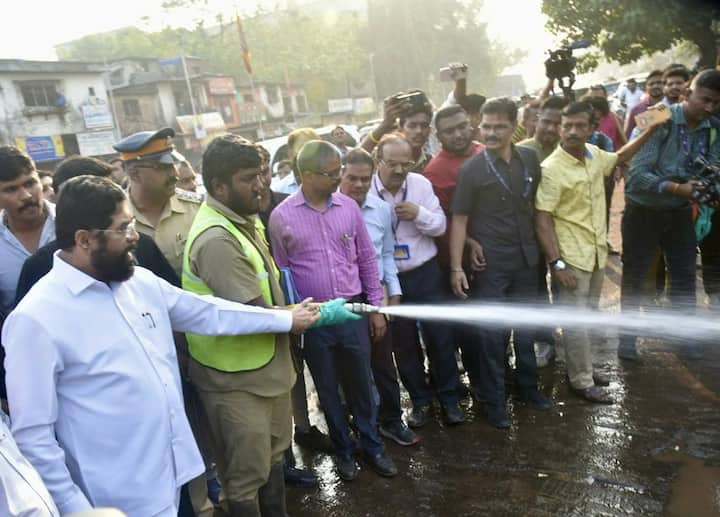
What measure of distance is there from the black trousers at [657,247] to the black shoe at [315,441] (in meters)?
2.80

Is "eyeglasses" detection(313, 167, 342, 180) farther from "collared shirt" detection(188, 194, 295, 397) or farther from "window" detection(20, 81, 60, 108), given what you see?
"window" detection(20, 81, 60, 108)

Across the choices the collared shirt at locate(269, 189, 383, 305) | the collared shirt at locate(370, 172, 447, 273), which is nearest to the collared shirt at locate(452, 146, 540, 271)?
the collared shirt at locate(370, 172, 447, 273)

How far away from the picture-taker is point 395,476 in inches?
142

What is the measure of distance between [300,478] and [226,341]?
1.52 m

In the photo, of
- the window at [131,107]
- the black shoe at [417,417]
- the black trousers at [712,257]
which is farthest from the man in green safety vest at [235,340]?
the window at [131,107]

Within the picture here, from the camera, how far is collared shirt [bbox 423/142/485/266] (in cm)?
438

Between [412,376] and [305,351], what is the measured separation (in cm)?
107

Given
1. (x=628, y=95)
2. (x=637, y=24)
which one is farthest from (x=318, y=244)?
(x=637, y=24)

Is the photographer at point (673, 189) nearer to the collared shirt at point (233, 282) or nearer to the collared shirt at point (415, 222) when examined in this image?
the collared shirt at point (415, 222)

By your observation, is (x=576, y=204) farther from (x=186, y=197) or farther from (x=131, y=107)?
(x=131, y=107)

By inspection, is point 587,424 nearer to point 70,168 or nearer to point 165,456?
point 165,456

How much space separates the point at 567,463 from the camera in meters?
3.47

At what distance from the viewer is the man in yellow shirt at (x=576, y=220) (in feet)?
13.5

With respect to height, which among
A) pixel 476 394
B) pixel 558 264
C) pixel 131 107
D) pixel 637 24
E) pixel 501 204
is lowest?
pixel 476 394
